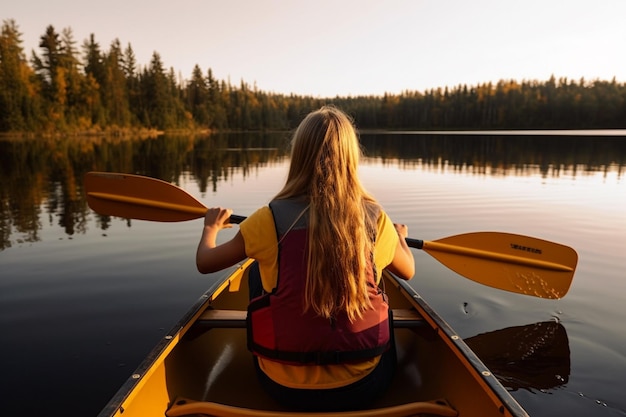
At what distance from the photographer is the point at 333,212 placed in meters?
1.83

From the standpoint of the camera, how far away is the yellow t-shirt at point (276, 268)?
6.10 feet

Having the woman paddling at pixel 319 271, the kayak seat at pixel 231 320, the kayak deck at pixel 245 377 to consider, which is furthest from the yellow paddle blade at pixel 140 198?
the woman paddling at pixel 319 271

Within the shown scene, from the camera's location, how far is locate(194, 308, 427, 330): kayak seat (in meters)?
2.85

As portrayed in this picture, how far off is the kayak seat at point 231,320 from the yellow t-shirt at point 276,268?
79cm

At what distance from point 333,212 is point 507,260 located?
289 cm

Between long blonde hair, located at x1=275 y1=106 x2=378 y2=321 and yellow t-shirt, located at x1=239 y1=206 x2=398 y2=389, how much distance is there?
10 centimetres

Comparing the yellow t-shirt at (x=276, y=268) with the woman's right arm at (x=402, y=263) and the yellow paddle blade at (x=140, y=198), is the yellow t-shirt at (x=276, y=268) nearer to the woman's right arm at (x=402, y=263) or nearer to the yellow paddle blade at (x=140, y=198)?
the woman's right arm at (x=402, y=263)

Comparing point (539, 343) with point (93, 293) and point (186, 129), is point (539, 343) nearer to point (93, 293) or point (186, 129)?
point (93, 293)

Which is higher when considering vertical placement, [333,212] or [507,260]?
[333,212]

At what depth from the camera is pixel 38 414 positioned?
2980 millimetres

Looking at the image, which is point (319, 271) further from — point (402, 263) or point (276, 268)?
point (402, 263)

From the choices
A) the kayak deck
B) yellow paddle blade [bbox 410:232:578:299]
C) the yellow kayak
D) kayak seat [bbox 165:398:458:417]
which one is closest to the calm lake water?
the yellow kayak

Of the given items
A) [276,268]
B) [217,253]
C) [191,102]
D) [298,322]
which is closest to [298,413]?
[298,322]

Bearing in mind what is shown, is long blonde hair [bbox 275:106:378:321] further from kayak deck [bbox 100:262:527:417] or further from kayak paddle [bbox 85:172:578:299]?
kayak paddle [bbox 85:172:578:299]
